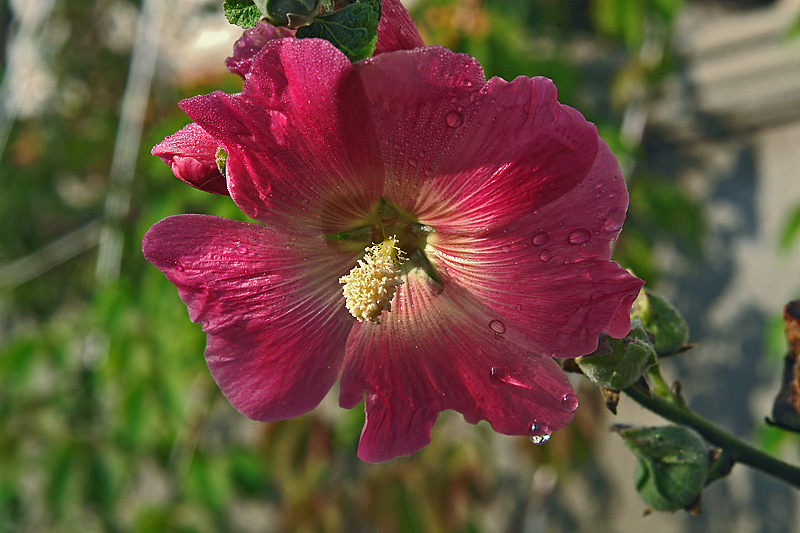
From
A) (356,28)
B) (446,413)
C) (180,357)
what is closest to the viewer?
(356,28)

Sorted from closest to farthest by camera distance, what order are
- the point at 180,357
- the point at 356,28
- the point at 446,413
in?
the point at 356,28, the point at 180,357, the point at 446,413

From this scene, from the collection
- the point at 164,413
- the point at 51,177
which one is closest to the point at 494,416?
the point at 164,413

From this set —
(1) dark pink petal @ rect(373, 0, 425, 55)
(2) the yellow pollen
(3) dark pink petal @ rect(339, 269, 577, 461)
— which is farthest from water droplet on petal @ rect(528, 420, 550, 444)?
(1) dark pink petal @ rect(373, 0, 425, 55)

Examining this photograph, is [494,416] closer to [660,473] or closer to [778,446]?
[660,473]

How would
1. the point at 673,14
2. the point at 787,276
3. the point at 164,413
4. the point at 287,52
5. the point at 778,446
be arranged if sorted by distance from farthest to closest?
the point at 787,276
the point at 673,14
the point at 164,413
the point at 778,446
the point at 287,52

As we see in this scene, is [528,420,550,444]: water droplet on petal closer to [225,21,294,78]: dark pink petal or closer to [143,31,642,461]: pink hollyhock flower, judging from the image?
[143,31,642,461]: pink hollyhock flower

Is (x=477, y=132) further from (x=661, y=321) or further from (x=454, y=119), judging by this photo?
(x=661, y=321)

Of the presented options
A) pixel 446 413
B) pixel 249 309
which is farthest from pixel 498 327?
pixel 446 413

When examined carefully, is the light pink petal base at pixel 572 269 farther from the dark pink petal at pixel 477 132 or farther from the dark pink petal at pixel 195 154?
the dark pink petal at pixel 195 154
